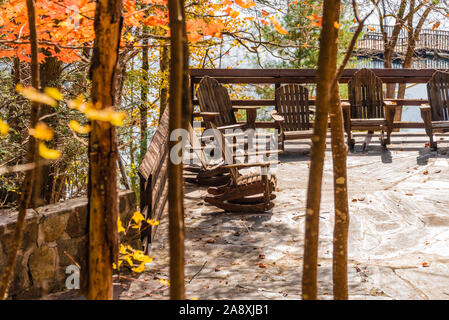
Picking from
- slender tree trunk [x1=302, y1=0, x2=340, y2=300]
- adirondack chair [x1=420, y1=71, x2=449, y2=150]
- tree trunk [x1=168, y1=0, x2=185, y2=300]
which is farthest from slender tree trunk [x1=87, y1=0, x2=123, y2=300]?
adirondack chair [x1=420, y1=71, x2=449, y2=150]

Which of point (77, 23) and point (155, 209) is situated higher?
point (77, 23)

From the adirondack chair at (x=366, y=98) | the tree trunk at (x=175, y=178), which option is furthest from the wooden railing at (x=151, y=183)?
the adirondack chair at (x=366, y=98)

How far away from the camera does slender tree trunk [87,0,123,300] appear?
2.14 m

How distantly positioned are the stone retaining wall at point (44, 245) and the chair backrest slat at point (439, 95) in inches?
242

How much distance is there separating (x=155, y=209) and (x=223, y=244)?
0.83 metres

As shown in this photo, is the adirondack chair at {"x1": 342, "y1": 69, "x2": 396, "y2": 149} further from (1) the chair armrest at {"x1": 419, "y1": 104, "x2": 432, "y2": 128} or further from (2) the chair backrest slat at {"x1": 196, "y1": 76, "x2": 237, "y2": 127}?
(2) the chair backrest slat at {"x1": 196, "y1": 76, "x2": 237, "y2": 127}

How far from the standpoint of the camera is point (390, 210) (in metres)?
5.45

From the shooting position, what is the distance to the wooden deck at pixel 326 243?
3.76 meters

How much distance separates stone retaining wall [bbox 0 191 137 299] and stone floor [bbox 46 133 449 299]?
1.58 feet

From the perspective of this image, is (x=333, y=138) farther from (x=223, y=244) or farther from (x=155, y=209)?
(x=155, y=209)

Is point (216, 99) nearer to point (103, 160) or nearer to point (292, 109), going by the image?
point (292, 109)

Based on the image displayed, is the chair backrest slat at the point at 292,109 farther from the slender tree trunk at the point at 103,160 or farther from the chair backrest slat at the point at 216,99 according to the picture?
the slender tree trunk at the point at 103,160
